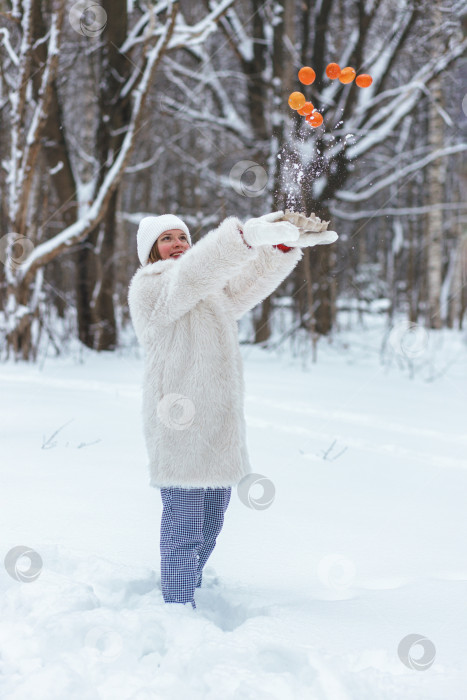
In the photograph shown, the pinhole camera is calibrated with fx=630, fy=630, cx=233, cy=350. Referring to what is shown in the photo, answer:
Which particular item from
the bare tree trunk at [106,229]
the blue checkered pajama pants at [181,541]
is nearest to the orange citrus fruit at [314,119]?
the blue checkered pajama pants at [181,541]

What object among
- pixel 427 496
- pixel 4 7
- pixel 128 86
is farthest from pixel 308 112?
pixel 4 7

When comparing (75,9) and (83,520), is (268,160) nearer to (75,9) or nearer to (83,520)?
→ (75,9)

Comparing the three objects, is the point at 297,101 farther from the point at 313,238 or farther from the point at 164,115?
the point at 164,115

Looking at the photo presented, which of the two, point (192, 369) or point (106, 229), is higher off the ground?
point (106, 229)

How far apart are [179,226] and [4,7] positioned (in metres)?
6.65

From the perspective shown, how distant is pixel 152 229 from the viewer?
7.12ft

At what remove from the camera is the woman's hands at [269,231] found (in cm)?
176

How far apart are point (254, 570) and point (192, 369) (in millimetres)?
816

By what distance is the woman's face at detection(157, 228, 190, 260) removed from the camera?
218 cm

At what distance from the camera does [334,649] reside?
176cm

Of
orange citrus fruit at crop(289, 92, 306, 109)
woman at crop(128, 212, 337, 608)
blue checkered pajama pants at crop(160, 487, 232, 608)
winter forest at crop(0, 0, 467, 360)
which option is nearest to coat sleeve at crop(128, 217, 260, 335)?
woman at crop(128, 212, 337, 608)

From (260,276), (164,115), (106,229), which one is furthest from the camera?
(164,115)

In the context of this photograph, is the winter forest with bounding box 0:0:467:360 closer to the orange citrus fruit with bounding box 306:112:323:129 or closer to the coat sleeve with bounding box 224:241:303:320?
the orange citrus fruit with bounding box 306:112:323:129

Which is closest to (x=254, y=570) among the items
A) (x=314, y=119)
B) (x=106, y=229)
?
(x=314, y=119)
